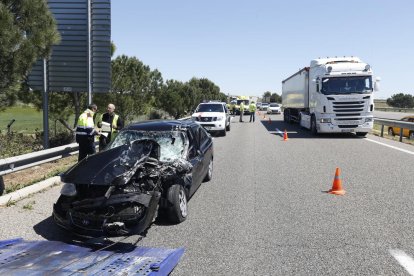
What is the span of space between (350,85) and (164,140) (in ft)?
46.6

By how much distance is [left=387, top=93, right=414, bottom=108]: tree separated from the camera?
11089 centimetres

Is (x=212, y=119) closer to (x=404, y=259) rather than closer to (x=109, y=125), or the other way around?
(x=109, y=125)

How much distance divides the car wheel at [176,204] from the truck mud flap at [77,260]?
106cm

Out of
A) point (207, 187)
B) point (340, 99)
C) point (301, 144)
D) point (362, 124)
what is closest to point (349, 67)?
point (340, 99)

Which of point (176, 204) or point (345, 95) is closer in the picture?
point (176, 204)

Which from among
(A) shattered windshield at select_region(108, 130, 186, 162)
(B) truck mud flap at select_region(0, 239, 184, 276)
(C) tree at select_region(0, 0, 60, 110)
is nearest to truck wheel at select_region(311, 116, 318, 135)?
(A) shattered windshield at select_region(108, 130, 186, 162)

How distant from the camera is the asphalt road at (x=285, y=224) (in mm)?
4566

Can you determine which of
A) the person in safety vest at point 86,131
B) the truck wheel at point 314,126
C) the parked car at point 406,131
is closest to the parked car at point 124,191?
the person in safety vest at point 86,131

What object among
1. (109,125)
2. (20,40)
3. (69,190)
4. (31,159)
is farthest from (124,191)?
(109,125)

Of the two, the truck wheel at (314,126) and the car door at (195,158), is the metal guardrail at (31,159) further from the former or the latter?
the truck wheel at (314,126)

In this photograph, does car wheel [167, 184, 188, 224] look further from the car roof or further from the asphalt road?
the car roof

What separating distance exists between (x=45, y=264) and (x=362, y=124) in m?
17.8

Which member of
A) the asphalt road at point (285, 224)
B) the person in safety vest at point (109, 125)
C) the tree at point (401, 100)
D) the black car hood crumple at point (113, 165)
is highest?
the tree at point (401, 100)

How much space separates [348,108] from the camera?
62.6 feet
